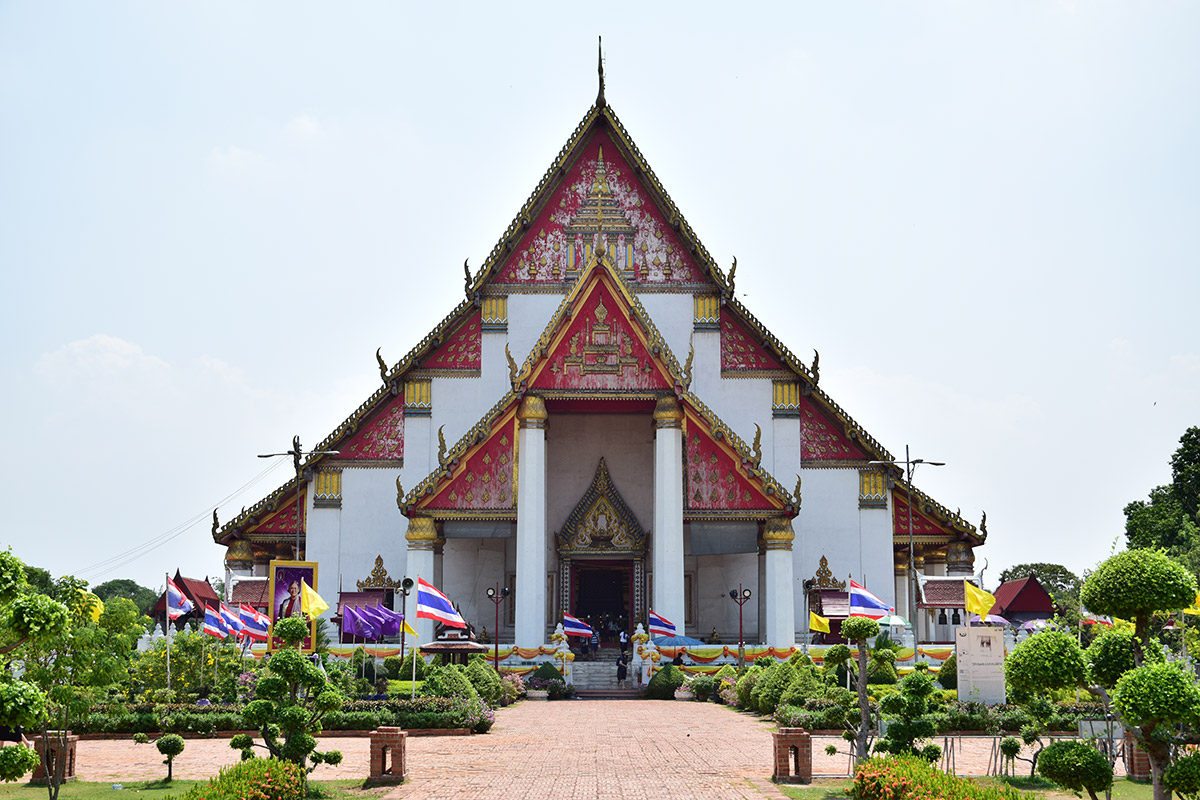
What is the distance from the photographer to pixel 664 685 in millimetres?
31062

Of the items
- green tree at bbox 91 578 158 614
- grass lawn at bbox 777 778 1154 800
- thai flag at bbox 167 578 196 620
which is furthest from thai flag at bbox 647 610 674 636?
green tree at bbox 91 578 158 614

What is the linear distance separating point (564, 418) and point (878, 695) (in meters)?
15.8

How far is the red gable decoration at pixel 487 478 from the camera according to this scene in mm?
34625

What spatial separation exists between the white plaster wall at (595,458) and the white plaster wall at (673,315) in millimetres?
2553

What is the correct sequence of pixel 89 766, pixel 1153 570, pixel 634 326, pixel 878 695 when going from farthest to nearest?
1. pixel 634 326
2. pixel 878 695
3. pixel 89 766
4. pixel 1153 570

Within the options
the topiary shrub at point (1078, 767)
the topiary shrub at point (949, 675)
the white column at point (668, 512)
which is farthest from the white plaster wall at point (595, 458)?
the topiary shrub at point (1078, 767)

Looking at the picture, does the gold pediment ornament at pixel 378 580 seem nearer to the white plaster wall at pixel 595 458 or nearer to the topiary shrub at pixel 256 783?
the white plaster wall at pixel 595 458

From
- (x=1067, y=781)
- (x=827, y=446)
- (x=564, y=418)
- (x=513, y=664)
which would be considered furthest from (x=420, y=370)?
(x=1067, y=781)

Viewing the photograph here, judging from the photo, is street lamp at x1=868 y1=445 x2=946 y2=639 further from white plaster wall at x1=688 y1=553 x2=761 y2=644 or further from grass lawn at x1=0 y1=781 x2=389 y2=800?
grass lawn at x1=0 y1=781 x2=389 y2=800

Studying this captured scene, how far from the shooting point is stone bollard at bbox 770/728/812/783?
1595cm

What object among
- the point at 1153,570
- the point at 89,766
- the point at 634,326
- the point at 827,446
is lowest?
the point at 89,766

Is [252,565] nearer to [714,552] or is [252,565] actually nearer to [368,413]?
[368,413]

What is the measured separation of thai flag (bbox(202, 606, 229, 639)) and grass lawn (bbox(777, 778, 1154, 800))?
15.8 m

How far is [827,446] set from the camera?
38188mm
